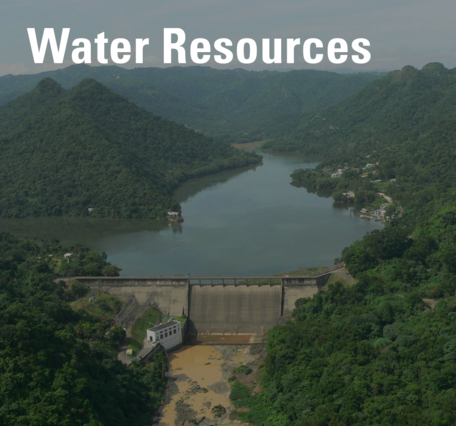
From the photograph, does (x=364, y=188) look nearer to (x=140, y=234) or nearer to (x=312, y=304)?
(x=140, y=234)

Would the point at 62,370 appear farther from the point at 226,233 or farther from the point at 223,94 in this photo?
the point at 223,94

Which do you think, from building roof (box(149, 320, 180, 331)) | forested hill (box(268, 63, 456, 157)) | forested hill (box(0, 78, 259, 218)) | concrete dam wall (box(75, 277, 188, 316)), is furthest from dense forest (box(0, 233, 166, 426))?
forested hill (box(268, 63, 456, 157))

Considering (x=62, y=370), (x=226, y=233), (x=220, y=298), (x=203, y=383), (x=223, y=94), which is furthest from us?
(x=223, y=94)

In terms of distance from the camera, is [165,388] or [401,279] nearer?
[165,388]

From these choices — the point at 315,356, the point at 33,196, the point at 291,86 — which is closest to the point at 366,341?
the point at 315,356

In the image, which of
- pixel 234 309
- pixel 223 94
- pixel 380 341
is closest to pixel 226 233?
pixel 234 309

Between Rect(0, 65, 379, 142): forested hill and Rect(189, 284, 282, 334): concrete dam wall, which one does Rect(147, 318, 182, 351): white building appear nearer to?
Rect(189, 284, 282, 334): concrete dam wall

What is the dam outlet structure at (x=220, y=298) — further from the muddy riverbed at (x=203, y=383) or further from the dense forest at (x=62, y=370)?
the dense forest at (x=62, y=370)
